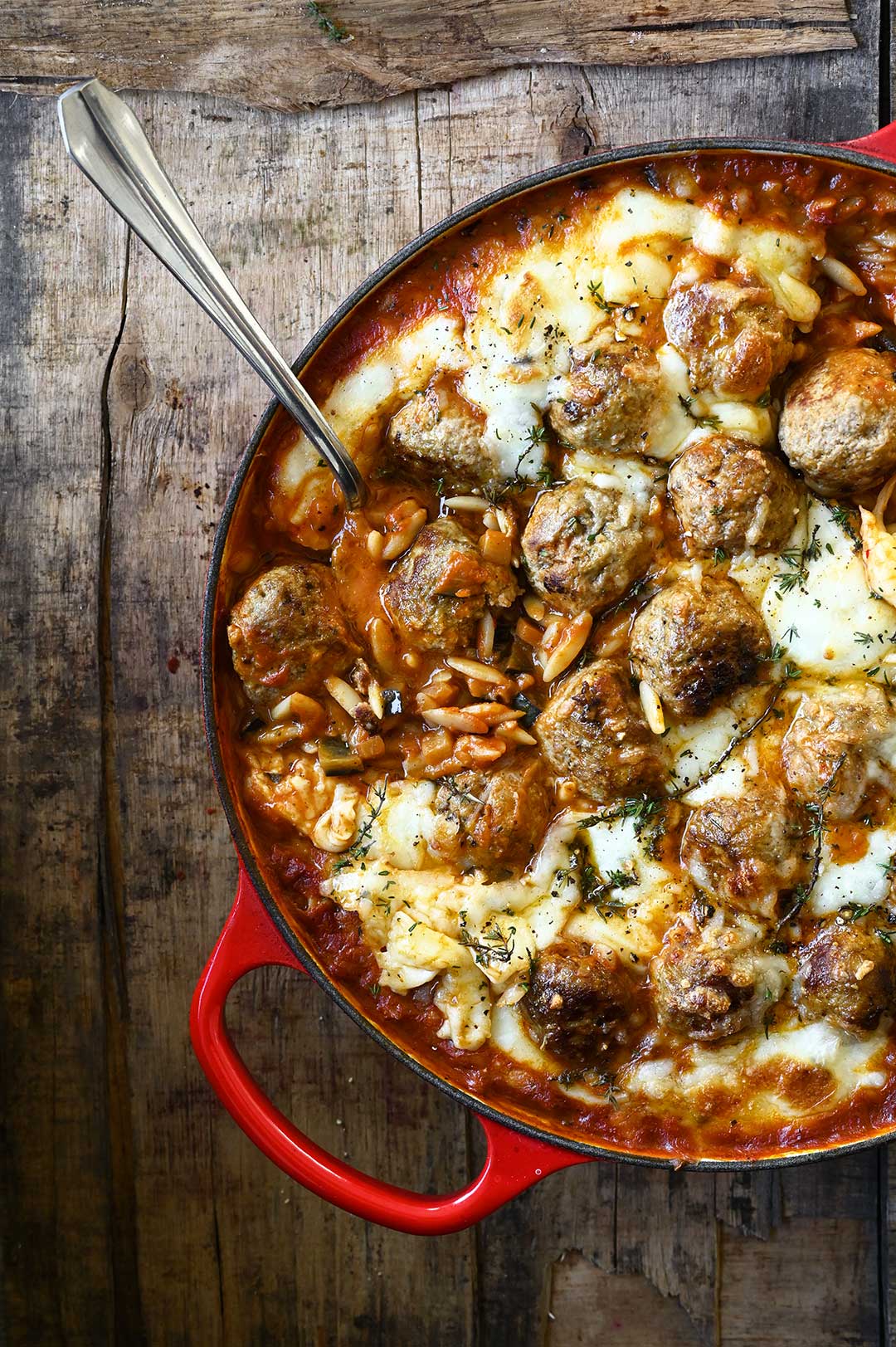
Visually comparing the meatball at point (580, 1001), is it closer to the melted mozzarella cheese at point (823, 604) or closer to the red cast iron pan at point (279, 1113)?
the red cast iron pan at point (279, 1113)

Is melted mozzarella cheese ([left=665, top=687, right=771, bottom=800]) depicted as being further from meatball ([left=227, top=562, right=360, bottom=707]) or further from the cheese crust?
meatball ([left=227, top=562, right=360, bottom=707])

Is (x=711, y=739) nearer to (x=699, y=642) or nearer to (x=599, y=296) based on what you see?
(x=699, y=642)

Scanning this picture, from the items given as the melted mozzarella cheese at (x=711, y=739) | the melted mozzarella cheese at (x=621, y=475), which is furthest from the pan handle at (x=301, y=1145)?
the melted mozzarella cheese at (x=621, y=475)

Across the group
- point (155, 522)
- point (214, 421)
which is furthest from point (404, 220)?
point (155, 522)

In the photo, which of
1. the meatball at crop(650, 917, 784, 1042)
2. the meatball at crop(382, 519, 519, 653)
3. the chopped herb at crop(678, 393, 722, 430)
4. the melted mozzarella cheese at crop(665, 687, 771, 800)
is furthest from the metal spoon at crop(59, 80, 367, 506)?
the meatball at crop(650, 917, 784, 1042)

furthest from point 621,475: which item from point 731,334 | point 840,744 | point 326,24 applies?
point 326,24

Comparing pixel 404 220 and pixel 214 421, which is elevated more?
pixel 404 220

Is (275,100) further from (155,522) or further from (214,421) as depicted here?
(155,522)
